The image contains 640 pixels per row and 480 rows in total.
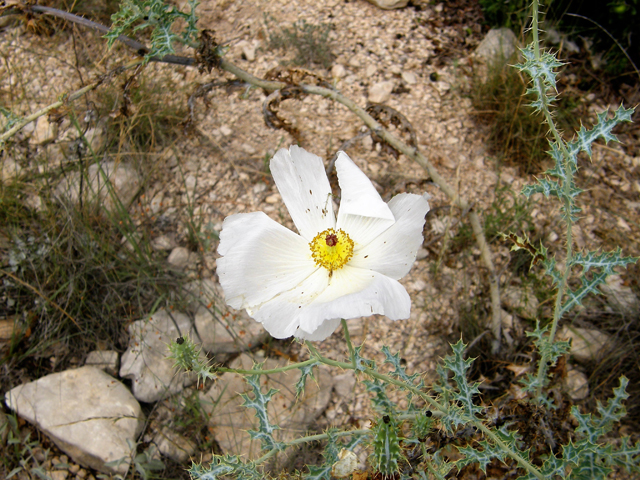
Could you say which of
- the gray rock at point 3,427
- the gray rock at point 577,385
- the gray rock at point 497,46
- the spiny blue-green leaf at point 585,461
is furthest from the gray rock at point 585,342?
the gray rock at point 3,427

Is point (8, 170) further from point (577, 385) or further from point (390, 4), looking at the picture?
point (577, 385)

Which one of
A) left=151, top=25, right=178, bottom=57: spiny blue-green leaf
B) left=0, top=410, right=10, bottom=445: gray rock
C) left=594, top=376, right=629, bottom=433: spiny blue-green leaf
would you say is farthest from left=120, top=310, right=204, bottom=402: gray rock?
left=594, top=376, right=629, bottom=433: spiny blue-green leaf

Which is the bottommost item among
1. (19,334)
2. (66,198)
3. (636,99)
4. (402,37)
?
(19,334)

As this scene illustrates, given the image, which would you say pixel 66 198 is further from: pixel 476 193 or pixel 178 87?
pixel 476 193

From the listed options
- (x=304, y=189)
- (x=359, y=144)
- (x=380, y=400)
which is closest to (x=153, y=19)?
(x=304, y=189)

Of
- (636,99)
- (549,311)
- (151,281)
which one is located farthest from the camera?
(636,99)

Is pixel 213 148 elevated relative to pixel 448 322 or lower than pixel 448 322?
elevated

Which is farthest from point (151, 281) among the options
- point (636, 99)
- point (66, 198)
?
point (636, 99)

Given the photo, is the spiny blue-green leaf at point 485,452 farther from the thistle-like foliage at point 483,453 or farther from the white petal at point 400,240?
the white petal at point 400,240
